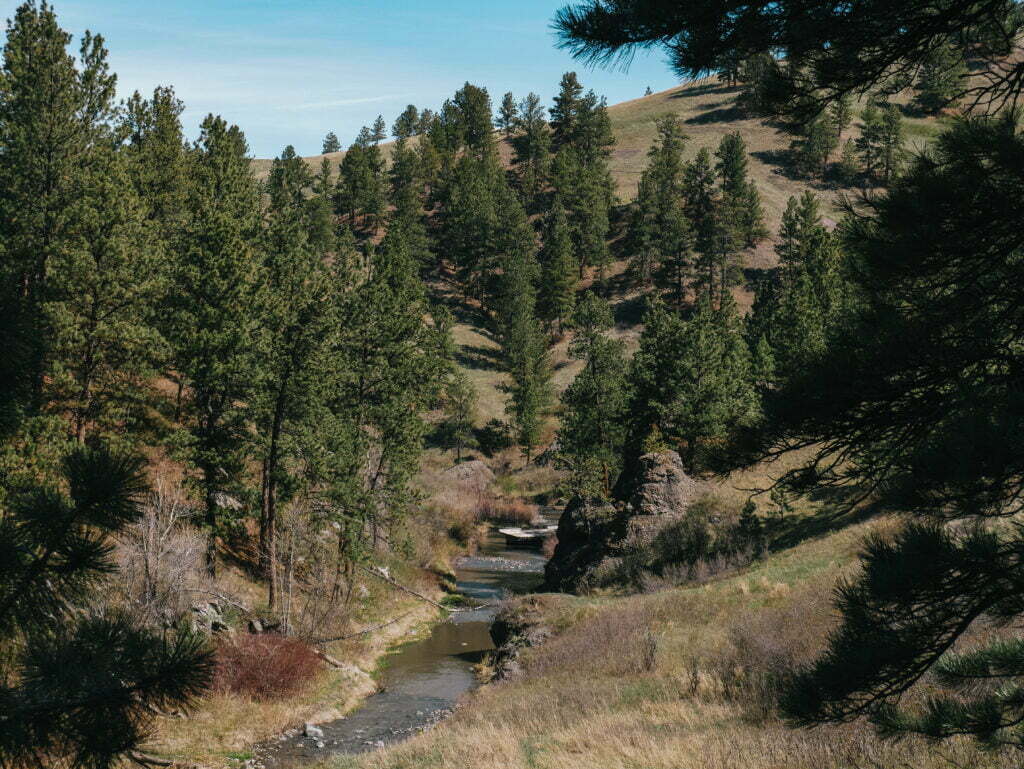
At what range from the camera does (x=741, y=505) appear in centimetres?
3152

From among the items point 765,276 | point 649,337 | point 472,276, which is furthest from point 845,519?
point 472,276

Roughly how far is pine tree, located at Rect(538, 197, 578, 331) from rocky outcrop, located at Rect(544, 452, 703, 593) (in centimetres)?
5623

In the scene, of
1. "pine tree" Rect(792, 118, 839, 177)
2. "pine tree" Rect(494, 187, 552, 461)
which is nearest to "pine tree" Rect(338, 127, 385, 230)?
"pine tree" Rect(494, 187, 552, 461)

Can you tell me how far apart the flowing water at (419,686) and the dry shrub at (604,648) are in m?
3.65

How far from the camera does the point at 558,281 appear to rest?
9031 cm

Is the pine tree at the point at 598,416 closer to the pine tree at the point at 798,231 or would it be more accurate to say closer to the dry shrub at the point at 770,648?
the dry shrub at the point at 770,648

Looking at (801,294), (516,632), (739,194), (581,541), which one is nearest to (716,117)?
(739,194)

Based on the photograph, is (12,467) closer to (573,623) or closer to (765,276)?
(573,623)

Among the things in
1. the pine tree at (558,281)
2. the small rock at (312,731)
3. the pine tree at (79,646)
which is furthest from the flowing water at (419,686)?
the pine tree at (558,281)

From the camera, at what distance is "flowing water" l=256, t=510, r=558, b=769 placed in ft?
65.2

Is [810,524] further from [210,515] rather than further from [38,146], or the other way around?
[38,146]

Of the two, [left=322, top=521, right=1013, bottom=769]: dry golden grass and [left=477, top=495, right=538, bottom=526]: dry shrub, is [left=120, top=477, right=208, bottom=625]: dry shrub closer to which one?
[left=322, top=521, right=1013, bottom=769]: dry golden grass

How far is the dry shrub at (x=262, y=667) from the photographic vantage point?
2240cm

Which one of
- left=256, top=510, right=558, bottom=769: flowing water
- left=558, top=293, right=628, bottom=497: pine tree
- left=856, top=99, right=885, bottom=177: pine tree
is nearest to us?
left=256, top=510, right=558, bottom=769: flowing water
